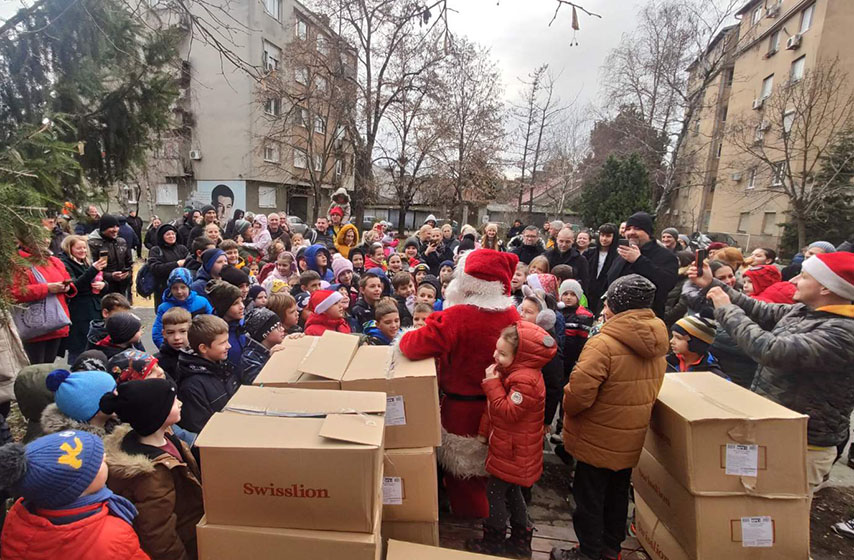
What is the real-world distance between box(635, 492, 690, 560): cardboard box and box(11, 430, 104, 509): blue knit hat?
9.28 feet

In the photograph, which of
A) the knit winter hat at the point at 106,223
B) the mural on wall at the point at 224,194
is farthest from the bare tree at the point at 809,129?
the mural on wall at the point at 224,194

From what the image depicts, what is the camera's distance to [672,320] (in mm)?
4527

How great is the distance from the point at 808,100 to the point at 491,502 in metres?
20.5

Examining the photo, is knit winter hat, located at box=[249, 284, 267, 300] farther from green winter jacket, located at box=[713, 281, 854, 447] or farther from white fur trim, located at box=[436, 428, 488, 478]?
green winter jacket, located at box=[713, 281, 854, 447]

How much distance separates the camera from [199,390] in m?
2.51

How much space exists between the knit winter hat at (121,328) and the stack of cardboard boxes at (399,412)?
1.55 metres

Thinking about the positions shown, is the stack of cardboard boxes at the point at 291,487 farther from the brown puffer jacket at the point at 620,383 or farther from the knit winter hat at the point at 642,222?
the knit winter hat at the point at 642,222

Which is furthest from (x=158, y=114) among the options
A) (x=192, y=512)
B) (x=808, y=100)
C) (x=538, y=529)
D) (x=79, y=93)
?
(x=808, y=100)

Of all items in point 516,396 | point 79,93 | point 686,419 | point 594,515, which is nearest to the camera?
point 686,419

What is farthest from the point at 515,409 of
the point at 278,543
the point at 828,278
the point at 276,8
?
the point at 276,8

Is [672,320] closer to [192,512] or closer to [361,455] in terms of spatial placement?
[361,455]

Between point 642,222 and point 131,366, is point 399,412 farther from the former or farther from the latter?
point 642,222

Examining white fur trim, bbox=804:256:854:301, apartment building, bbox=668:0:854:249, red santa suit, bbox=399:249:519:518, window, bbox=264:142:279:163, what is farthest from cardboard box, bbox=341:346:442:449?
window, bbox=264:142:279:163

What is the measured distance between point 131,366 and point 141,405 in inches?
29.9
